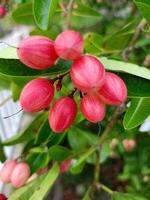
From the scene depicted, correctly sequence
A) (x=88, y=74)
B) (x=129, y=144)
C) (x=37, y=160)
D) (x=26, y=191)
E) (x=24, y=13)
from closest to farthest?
(x=88, y=74) < (x=26, y=191) < (x=37, y=160) < (x=24, y=13) < (x=129, y=144)

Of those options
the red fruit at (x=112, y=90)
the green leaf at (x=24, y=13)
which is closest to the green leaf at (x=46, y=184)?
the red fruit at (x=112, y=90)

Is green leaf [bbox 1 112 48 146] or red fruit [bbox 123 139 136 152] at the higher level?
green leaf [bbox 1 112 48 146]

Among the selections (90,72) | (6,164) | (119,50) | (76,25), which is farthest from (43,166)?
(76,25)

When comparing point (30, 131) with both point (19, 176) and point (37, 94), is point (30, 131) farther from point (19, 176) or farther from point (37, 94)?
point (37, 94)

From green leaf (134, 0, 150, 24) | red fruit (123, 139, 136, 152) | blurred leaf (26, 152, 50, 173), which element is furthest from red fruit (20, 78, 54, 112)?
red fruit (123, 139, 136, 152)

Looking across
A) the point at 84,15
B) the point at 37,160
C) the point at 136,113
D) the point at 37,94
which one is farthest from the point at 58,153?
the point at 84,15

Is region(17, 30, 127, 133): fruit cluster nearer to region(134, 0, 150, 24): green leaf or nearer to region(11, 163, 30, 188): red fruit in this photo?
region(134, 0, 150, 24): green leaf

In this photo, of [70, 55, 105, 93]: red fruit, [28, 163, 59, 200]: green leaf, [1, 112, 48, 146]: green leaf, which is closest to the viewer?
[70, 55, 105, 93]: red fruit
